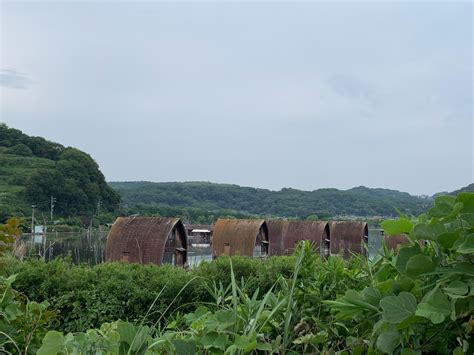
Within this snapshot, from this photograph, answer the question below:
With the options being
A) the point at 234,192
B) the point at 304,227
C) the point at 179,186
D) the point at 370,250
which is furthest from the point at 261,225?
the point at 179,186

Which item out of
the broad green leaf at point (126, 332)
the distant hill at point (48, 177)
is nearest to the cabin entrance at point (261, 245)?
the broad green leaf at point (126, 332)

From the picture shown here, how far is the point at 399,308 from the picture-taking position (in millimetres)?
704

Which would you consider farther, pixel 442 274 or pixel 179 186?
pixel 179 186

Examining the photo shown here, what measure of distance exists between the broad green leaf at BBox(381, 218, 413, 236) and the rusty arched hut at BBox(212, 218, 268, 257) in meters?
15.2

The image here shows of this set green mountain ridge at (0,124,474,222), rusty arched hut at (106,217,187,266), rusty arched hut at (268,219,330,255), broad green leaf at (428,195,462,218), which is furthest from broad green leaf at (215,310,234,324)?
green mountain ridge at (0,124,474,222)

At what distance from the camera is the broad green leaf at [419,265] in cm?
74

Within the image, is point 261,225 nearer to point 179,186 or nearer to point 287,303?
point 287,303

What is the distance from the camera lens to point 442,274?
0.74 metres

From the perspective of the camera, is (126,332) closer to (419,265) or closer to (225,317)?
(225,317)

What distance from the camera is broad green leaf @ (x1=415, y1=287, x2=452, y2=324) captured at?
675 millimetres

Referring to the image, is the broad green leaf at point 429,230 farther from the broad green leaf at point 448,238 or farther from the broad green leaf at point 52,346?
the broad green leaf at point 52,346

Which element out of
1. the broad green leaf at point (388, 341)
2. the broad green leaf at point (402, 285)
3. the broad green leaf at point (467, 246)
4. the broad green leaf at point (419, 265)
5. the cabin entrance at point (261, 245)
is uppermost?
the broad green leaf at point (467, 246)

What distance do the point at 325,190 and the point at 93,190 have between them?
1977 centimetres

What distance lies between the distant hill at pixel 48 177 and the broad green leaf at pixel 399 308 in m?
32.1
